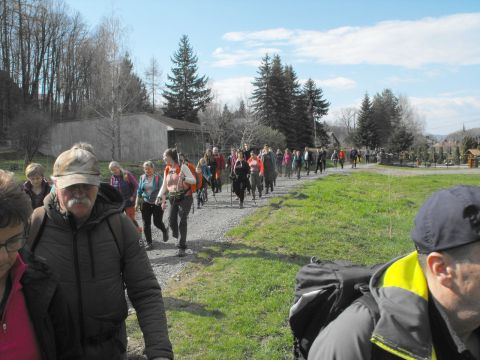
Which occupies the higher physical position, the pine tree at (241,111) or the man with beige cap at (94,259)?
the pine tree at (241,111)

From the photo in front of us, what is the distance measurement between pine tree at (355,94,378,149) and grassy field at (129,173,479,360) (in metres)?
49.8

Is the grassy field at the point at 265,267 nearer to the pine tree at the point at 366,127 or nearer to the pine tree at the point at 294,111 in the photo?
the pine tree at the point at 294,111

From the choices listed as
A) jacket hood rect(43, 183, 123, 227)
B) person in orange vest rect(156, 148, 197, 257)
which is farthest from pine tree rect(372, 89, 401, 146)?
jacket hood rect(43, 183, 123, 227)

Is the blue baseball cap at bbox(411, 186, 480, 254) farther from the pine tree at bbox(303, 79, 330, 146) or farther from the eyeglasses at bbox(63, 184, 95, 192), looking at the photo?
the pine tree at bbox(303, 79, 330, 146)

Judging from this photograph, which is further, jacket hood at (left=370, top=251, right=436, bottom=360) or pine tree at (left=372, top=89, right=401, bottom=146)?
pine tree at (left=372, top=89, right=401, bottom=146)

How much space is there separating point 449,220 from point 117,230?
1.78m

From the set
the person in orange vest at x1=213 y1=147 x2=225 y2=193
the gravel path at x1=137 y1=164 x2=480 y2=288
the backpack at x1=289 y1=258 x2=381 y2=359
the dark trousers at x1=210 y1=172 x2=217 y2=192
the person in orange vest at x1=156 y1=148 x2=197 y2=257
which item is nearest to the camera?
the backpack at x1=289 y1=258 x2=381 y2=359

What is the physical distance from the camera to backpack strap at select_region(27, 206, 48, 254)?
2445 mm

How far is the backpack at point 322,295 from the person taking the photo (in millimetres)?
→ 1604

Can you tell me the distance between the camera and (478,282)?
1.48m

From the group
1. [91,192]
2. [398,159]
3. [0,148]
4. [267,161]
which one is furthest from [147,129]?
[91,192]

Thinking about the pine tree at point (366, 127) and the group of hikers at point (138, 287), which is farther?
the pine tree at point (366, 127)

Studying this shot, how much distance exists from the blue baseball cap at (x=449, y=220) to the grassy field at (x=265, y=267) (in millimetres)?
3629

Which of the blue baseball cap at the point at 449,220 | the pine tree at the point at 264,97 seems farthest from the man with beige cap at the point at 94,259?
the pine tree at the point at 264,97
